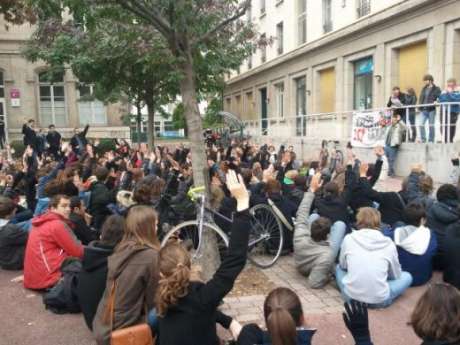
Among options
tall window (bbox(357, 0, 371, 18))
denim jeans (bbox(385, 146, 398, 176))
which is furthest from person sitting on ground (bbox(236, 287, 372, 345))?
tall window (bbox(357, 0, 371, 18))

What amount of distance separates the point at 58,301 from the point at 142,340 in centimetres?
205

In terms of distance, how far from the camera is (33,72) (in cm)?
2881

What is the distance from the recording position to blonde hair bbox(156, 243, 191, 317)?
9.53 ft

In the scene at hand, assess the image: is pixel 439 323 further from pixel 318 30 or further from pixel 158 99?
pixel 318 30

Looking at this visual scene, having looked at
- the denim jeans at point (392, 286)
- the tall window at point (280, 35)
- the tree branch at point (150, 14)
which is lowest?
the denim jeans at point (392, 286)

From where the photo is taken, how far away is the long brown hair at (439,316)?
2416 millimetres

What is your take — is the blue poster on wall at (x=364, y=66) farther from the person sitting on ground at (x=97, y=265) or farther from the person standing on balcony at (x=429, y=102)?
the person sitting on ground at (x=97, y=265)

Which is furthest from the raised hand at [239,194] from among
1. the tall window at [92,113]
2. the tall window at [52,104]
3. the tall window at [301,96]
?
the tall window at [52,104]

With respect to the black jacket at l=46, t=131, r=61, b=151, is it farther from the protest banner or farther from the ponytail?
the ponytail

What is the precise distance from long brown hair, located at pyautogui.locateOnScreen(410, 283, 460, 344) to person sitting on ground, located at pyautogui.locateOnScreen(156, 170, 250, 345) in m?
1.09

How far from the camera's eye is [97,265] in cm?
423

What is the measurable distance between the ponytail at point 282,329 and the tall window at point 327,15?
2240 centimetres

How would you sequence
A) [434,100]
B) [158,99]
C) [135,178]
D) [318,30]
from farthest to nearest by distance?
[318,30] < [158,99] < [434,100] < [135,178]

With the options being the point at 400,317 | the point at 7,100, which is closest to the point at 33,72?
the point at 7,100
